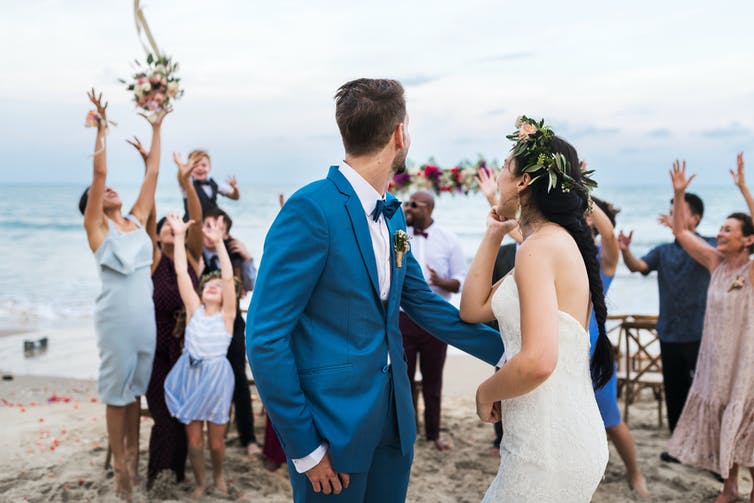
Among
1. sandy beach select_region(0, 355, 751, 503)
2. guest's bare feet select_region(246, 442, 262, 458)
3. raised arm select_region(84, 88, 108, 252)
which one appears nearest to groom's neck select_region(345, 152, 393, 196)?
raised arm select_region(84, 88, 108, 252)

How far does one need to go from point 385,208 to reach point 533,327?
0.67 metres

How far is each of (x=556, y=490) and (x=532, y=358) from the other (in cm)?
56

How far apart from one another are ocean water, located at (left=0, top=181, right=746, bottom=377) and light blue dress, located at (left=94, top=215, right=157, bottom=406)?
3.37 meters

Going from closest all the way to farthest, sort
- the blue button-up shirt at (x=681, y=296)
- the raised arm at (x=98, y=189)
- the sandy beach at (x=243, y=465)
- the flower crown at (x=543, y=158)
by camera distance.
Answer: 1. the flower crown at (x=543, y=158)
2. the raised arm at (x=98, y=189)
3. the sandy beach at (x=243, y=465)
4. the blue button-up shirt at (x=681, y=296)

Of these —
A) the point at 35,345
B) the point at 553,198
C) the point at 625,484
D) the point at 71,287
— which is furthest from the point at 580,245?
the point at 71,287

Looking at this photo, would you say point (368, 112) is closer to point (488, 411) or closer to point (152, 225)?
point (488, 411)

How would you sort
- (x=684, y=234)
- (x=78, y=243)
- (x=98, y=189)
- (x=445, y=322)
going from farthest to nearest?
1. (x=78, y=243)
2. (x=684, y=234)
3. (x=98, y=189)
4. (x=445, y=322)

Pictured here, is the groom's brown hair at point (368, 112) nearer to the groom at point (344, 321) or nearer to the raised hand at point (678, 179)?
the groom at point (344, 321)

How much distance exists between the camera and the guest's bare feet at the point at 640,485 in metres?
5.36

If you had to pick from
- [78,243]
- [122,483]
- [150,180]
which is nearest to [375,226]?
[150,180]

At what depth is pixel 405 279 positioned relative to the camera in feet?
9.73

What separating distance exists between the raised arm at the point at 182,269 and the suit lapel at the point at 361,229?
114 inches

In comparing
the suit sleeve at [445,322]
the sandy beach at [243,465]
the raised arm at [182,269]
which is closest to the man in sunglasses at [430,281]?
the sandy beach at [243,465]

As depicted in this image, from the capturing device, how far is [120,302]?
16.0ft
